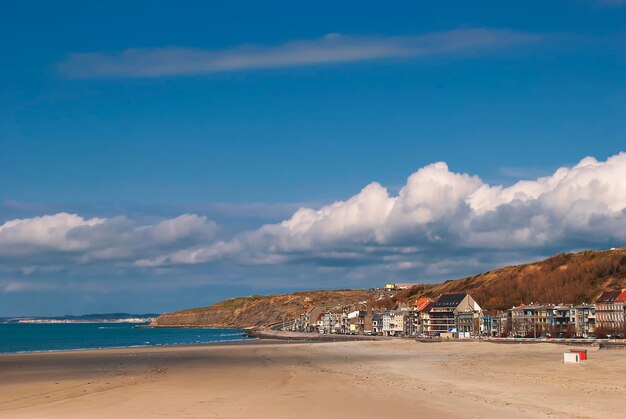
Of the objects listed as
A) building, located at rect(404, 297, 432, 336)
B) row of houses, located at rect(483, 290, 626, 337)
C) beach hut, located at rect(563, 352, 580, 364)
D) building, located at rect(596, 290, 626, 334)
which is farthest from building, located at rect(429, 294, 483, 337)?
beach hut, located at rect(563, 352, 580, 364)

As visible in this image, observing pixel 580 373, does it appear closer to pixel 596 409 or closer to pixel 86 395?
pixel 596 409

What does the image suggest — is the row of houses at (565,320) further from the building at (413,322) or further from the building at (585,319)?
the building at (413,322)

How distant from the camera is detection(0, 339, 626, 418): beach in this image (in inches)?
1403

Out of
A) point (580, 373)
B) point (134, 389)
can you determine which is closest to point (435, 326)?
point (580, 373)

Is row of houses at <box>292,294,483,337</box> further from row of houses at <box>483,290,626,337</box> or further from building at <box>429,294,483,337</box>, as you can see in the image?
row of houses at <box>483,290,626,337</box>

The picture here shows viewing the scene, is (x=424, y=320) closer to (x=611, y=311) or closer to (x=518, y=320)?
(x=518, y=320)

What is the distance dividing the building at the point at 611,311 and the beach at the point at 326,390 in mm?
80717

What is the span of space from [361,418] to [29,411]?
16.3 m

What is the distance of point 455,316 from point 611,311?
36919 millimetres

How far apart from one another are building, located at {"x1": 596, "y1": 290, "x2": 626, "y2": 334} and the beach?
265 feet

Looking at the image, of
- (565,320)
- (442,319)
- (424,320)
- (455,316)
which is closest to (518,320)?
(565,320)

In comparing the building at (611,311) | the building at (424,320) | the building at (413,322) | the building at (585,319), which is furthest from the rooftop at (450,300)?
the building at (611,311)

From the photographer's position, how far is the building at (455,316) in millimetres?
173875

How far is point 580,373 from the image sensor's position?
55.4m
